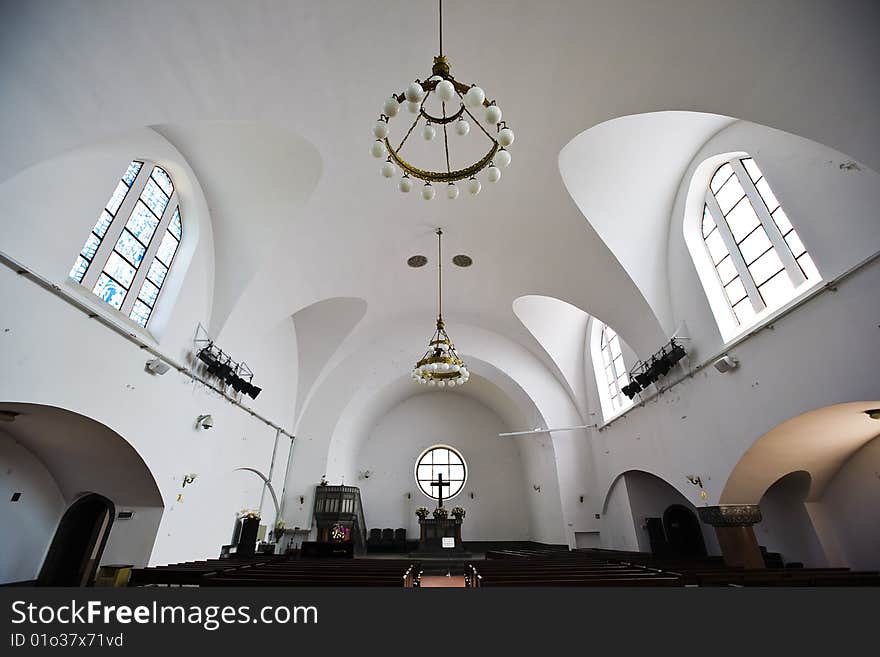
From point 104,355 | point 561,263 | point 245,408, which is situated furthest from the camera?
point 245,408

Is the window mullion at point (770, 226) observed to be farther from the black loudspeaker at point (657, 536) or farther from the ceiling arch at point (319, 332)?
the ceiling arch at point (319, 332)

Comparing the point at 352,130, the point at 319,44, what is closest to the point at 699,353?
the point at 352,130

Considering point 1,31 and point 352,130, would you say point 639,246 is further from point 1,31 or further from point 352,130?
point 1,31

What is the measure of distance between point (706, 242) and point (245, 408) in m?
12.7

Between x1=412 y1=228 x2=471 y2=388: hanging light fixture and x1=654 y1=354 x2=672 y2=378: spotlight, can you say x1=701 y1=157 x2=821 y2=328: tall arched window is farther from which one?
x1=412 y1=228 x2=471 y2=388: hanging light fixture

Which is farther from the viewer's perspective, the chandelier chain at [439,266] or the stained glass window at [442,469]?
the stained glass window at [442,469]

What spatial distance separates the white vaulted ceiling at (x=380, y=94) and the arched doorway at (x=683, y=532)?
635 cm

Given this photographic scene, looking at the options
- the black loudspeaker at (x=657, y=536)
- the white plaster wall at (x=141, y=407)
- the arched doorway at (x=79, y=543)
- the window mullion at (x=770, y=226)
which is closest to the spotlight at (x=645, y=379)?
the window mullion at (x=770, y=226)

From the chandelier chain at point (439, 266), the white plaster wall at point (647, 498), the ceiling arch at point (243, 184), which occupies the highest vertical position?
the chandelier chain at point (439, 266)

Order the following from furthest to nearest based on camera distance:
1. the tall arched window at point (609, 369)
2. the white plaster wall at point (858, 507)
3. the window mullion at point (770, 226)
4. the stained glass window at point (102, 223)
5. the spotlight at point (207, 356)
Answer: the tall arched window at point (609, 369), the spotlight at point (207, 356), the white plaster wall at point (858, 507), the window mullion at point (770, 226), the stained glass window at point (102, 223)

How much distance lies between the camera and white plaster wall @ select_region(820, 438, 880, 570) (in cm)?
800

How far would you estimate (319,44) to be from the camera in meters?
5.87

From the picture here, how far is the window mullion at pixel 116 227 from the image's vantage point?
6.81 metres
